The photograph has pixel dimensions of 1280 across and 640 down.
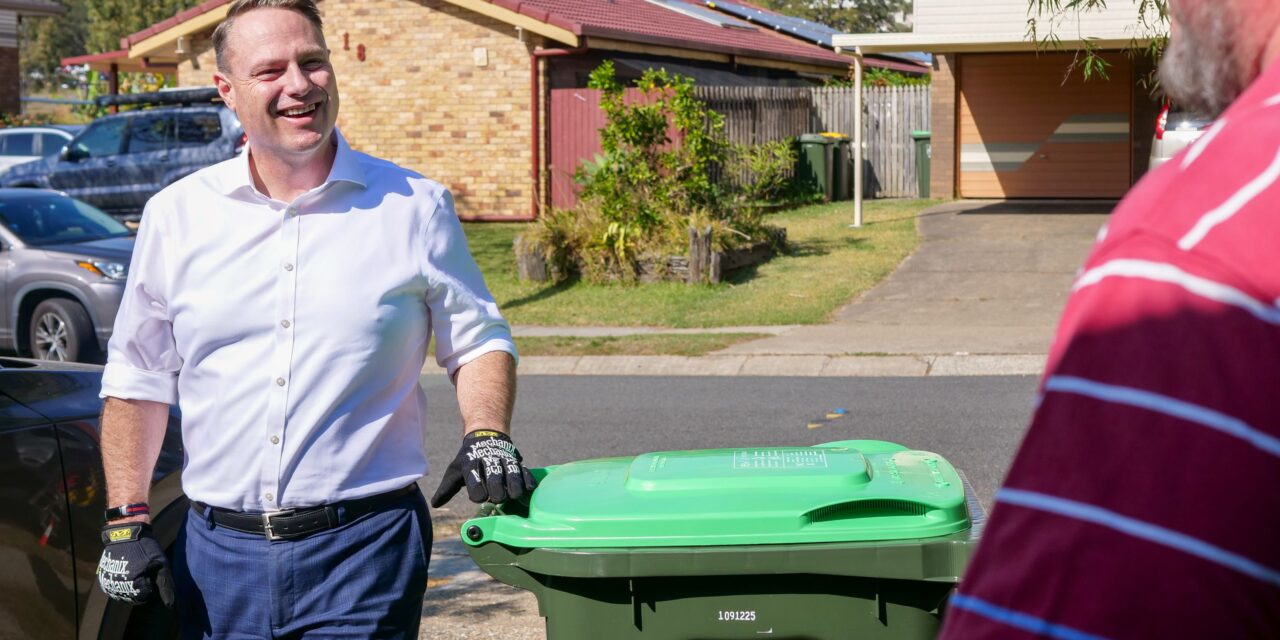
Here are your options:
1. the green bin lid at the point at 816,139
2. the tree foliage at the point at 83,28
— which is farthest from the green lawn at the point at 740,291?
the tree foliage at the point at 83,28

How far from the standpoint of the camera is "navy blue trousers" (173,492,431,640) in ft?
9.82

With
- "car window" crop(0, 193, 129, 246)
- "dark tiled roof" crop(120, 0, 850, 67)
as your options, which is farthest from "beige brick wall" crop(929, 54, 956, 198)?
"car window" crop(0, 193, 129, 246)

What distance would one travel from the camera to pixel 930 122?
2458 centimetres

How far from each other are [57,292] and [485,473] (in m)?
10.4

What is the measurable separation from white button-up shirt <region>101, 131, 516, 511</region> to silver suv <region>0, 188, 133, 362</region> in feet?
31.1

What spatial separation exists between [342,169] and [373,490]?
0.68 meters

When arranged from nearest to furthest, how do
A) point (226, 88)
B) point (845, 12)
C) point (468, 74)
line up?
point (226, 88), point (468, 74), point (845, 12)

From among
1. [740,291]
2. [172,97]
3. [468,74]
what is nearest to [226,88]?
[740,291]

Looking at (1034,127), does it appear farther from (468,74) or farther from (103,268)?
(103,268)

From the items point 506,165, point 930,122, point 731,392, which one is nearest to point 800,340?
point 731,392

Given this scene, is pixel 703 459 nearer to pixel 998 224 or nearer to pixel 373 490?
pixel 373 490

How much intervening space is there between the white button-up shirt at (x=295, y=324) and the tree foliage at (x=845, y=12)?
65799 millimetres

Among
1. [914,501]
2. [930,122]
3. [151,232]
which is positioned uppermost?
[930,122]

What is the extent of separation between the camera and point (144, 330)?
3168mm
